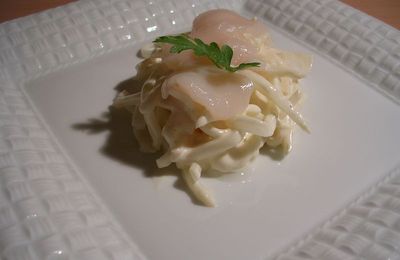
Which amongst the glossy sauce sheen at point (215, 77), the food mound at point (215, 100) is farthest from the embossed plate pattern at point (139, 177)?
the glossy sauce sheen at point (215, 77)

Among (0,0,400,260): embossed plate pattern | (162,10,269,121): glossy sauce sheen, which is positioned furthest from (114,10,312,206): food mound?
(0,0,400,260): embossed plate pattern

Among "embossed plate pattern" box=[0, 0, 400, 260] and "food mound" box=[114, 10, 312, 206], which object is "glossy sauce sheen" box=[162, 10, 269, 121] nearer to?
"food mound" box=[114, 10, 312, 206]

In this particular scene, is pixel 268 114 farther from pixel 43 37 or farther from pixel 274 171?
pixel 43 37

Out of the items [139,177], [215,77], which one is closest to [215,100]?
[215,77]

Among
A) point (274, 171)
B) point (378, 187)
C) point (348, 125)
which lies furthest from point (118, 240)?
point (348, 125)

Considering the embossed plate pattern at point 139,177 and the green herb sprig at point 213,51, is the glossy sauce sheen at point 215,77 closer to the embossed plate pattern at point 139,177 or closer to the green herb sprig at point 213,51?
the green herb sprig at point 213,51

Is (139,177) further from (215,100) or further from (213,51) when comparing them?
(213,51)
